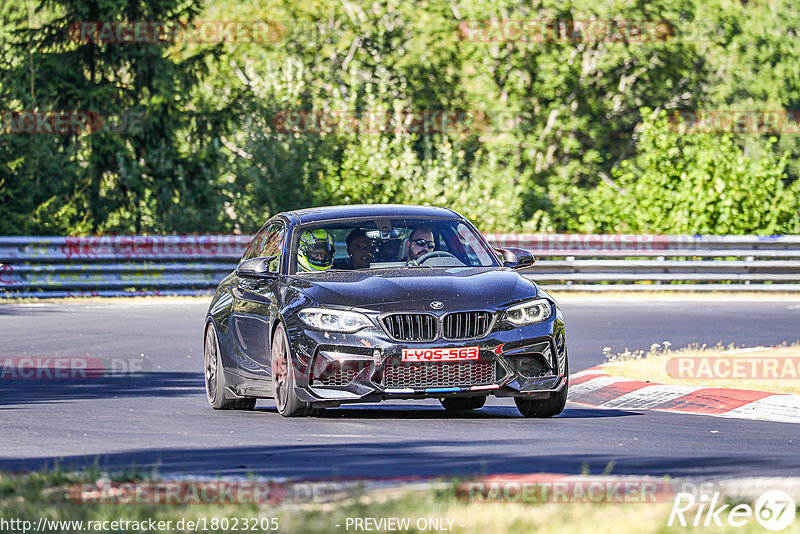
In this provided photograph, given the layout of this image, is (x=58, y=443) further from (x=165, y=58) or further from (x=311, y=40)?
(x=311, y=40)

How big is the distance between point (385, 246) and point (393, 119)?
25973 millimetres

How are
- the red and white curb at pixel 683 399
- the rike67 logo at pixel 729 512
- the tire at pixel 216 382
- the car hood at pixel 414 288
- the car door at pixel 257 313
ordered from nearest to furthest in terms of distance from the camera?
1. the rike67 logo at pixel 729 512
2. the car hood at pixel 414 288
3. the car door at pixel 257 313
4. the red and white curb at pixel 683 399
5. the tire at pixel 216 382

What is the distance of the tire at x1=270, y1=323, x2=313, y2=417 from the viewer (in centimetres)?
1034

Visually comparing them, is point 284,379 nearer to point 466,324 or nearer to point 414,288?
point 414,288

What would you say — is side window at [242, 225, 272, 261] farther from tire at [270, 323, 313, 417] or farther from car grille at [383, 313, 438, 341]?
car grille at [383, 313, 438, 341]

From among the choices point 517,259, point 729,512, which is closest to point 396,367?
point 517,259

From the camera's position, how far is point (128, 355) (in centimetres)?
1661

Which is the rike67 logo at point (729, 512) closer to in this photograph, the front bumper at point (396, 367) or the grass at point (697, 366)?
the front bumper at point (396, 367)

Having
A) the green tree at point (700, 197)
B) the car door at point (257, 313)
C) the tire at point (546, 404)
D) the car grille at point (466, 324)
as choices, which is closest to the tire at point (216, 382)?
the car door at point (257, 313)

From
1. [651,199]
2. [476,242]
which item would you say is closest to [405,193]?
[651,199]

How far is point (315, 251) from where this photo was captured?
1131 cm

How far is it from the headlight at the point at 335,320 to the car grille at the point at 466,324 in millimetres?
525

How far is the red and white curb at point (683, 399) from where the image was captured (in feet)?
36.8

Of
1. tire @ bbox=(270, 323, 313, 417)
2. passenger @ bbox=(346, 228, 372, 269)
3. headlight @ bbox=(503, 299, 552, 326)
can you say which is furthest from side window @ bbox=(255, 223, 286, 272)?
headlight @ bbox=(503, 299, 552, 326)
